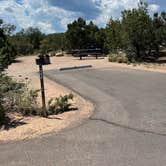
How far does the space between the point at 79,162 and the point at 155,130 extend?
2441mm

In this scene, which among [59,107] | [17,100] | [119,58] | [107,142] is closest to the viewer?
[107,142]

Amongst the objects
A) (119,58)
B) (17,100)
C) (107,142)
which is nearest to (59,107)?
(17,100)

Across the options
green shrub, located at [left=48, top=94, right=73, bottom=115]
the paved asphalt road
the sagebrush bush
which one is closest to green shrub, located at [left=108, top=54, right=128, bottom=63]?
the paved asphalt road

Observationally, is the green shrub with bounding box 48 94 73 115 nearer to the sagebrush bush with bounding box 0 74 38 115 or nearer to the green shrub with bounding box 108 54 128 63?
the sagebrush bush with bounding box 0 74 38 115

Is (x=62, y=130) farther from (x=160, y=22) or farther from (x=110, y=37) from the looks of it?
(x=160, y=22)

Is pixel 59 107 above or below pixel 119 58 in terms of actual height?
above

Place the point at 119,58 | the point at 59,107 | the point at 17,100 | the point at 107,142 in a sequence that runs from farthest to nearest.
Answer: the point at 119,58
the point at 17,100
the point at 59,107
the point at 107,142

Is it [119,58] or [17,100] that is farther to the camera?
[119,58]

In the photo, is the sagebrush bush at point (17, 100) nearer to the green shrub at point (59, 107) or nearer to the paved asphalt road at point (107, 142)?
the green shrub at point (59, 107)

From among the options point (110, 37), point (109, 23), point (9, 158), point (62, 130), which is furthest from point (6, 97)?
point (109, 23)

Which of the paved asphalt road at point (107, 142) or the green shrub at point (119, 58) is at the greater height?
the paved asphalt road at point (107, 142)

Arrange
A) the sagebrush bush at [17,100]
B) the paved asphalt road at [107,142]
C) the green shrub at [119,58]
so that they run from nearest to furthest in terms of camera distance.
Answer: the paved asphalt road at [107,142] < the sagebrush bush at [17,100] < the green shrub at [119,58]

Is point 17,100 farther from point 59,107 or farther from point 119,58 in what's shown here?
point 119,58

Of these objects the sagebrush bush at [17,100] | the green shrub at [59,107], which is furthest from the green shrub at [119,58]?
the green shrub at [59,107]
